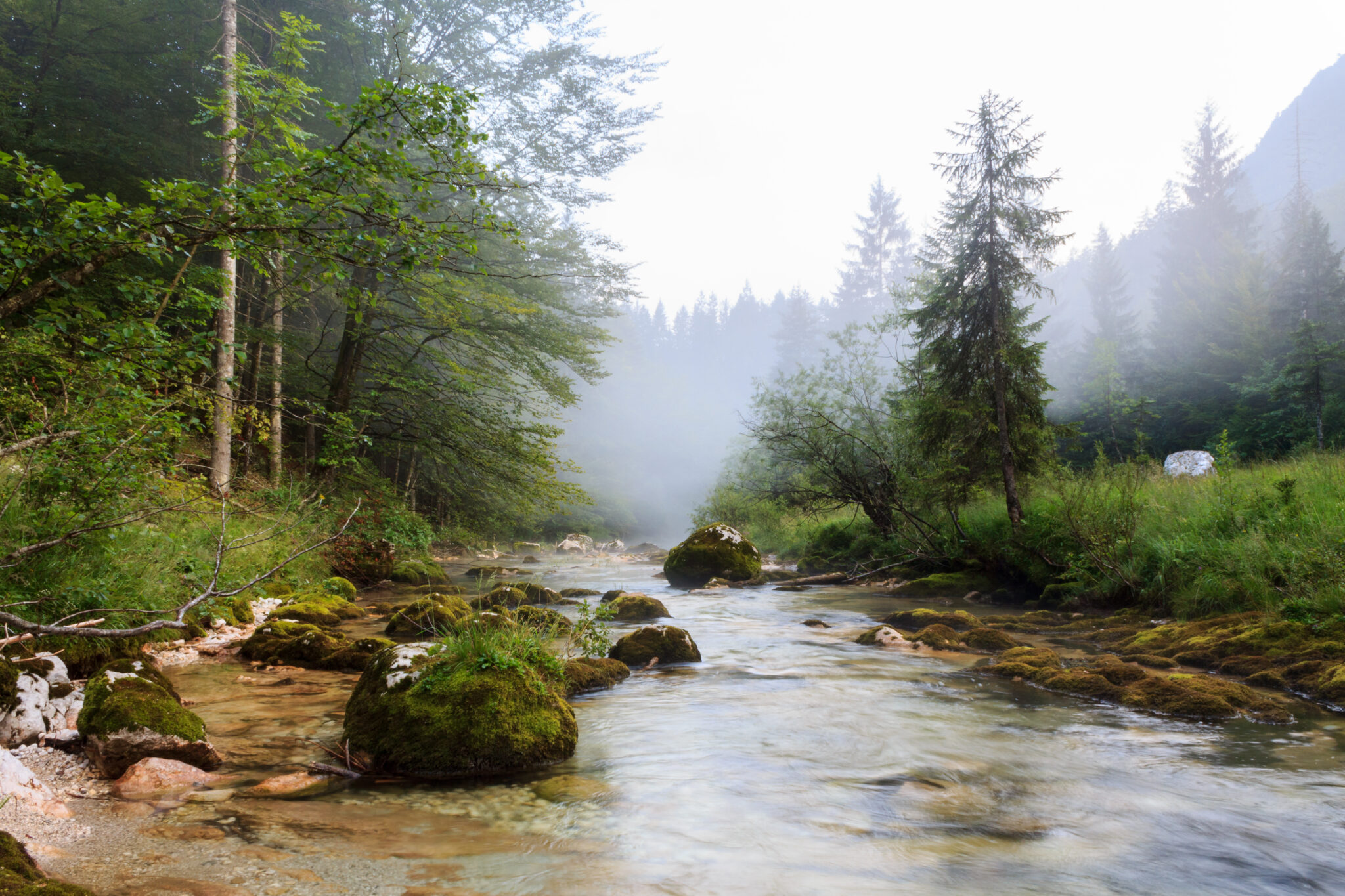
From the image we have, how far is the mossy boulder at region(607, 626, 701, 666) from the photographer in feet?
24.0

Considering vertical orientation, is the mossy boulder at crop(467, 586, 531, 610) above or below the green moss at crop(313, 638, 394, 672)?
above

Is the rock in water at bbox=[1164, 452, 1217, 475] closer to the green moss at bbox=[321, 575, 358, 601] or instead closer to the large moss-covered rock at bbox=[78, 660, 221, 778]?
the green moss at bbox=[321, 575, 358, 601]

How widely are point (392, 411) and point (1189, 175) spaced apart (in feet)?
178

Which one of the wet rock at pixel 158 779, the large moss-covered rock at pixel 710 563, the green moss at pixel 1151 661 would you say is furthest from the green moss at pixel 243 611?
the green moss at pixel 1151 661

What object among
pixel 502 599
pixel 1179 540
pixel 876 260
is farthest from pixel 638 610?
pixel 876 260

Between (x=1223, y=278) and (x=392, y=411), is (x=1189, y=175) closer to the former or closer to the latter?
(x=1223, y=278)

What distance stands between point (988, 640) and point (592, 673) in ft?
15.8

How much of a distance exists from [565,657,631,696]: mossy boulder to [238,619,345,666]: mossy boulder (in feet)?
8.36

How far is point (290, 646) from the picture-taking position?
21.6 ft

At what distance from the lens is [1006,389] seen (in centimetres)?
1260

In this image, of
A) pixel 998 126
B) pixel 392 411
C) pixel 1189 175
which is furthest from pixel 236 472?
pixel 1189 175

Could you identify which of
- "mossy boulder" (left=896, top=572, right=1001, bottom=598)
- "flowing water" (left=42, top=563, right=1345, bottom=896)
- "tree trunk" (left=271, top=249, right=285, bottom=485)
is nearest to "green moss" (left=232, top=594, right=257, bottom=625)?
"flowing water" (left=42, top=563, right=1345, bottom=896)

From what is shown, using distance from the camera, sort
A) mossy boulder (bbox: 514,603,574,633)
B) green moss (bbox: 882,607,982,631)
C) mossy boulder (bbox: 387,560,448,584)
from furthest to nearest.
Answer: mossy boulder (bbox: 387,560,448,584), green moss (bbox: 882,607,982,631), mossy boulder (bbox: 514,603,574,633)

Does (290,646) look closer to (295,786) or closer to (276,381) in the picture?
(295,786)
